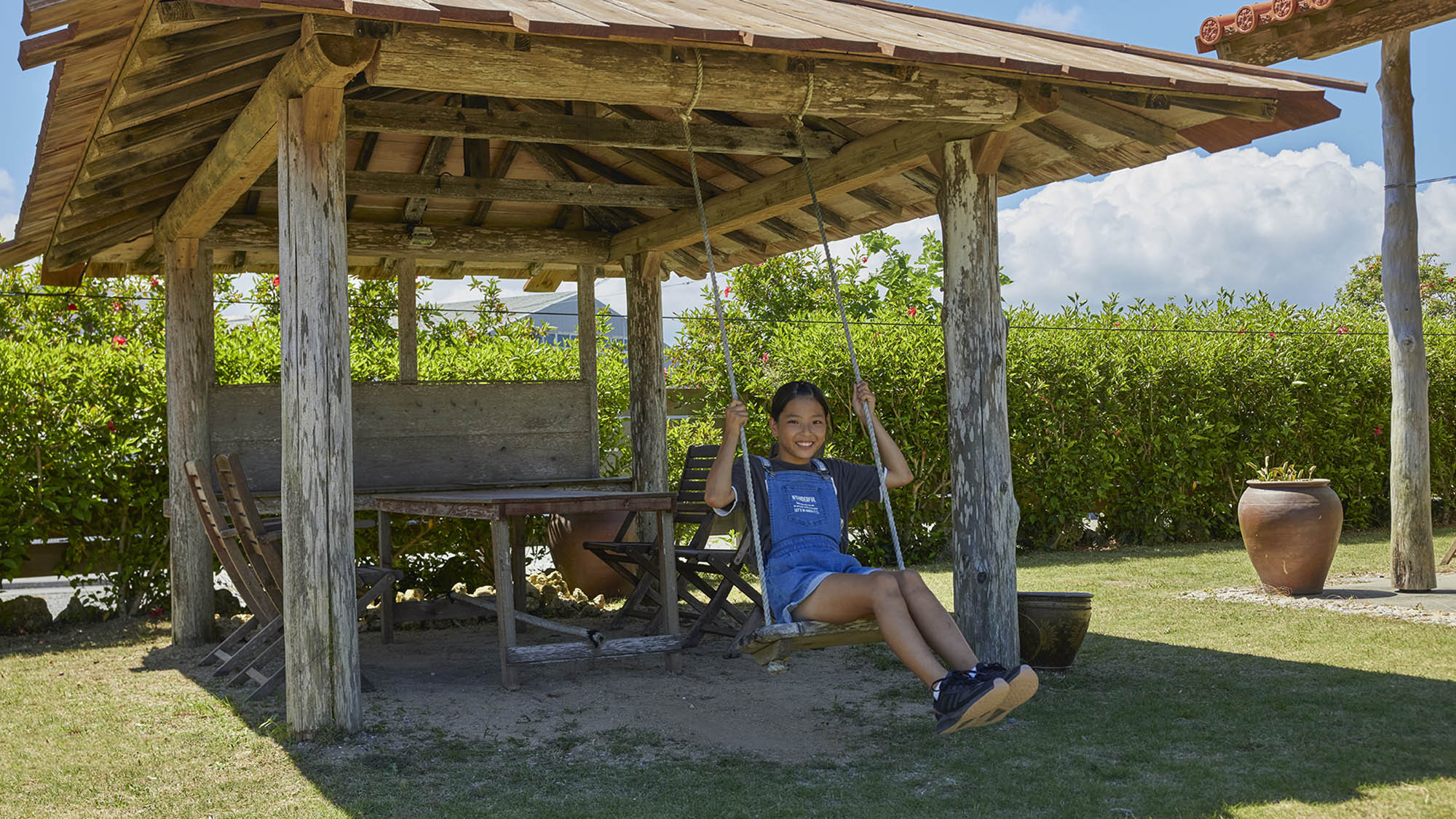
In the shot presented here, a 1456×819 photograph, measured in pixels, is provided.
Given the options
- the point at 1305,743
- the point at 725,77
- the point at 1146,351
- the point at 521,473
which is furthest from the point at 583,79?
the point at 1146,351

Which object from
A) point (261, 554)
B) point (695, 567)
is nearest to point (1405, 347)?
point (695, 567)

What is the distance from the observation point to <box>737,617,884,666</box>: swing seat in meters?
3.93

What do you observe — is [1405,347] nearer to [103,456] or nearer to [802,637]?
[802,637]

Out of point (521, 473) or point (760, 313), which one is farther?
point (760, 313)

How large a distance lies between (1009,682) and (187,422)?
17.9 ft

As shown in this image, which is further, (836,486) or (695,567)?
(695,567)

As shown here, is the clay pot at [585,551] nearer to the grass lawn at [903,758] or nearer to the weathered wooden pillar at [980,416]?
the grass lawn at [903,758]

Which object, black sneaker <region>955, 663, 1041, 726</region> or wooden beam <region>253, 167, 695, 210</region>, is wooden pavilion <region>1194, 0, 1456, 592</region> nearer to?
wooden beam <region>253, 167, 695, 210</region>

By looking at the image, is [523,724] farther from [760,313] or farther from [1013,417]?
[760,313]

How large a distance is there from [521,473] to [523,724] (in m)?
3.56

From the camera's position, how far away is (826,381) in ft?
34.3

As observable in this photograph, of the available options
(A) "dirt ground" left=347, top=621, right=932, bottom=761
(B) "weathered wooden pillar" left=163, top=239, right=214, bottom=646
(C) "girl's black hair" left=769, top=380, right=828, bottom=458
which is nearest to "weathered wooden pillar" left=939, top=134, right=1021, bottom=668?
(A) "dirt ground" left=347, top=621, right=932, bottom=761

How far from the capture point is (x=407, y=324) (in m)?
8.34

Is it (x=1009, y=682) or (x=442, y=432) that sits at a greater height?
(x=442, y=432)
